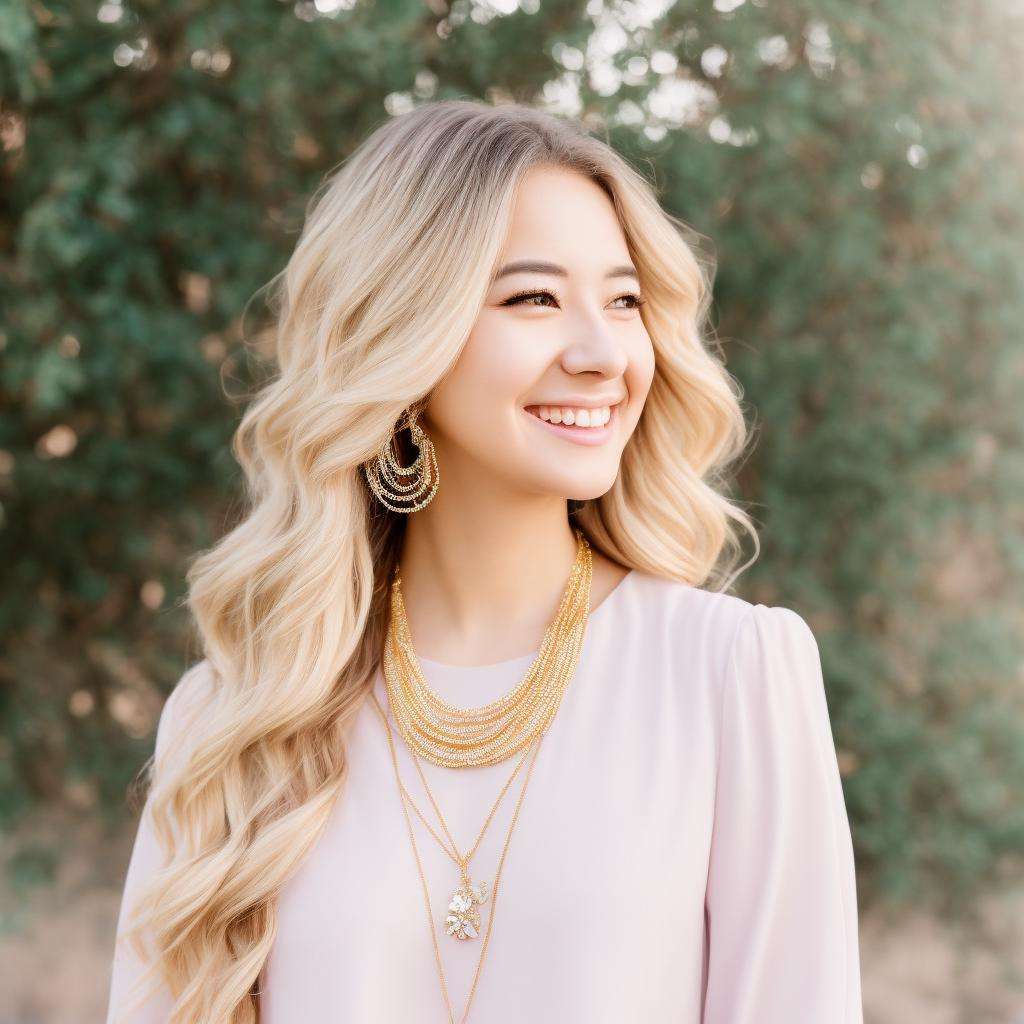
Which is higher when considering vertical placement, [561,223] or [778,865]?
[561,223]

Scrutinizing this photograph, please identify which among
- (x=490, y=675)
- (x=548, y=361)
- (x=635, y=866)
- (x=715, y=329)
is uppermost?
(x=715, y=329)

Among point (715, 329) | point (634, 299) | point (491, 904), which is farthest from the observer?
point (715, 329)

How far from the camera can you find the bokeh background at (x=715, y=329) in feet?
10.5

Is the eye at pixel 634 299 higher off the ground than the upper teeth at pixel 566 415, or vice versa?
the eye at pixel 634 299

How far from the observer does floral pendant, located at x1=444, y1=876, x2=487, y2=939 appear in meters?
1.82

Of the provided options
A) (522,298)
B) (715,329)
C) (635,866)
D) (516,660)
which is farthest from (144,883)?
(715,329)

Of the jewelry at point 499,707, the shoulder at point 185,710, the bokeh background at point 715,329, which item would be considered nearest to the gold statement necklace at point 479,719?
the jewelry at point 499,707

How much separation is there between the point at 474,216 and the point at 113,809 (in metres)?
2.79

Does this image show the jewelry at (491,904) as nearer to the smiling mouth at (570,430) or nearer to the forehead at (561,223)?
the smiling mouth at (570,430)

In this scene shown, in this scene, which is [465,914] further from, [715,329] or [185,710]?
[715,329]

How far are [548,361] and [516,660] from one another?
50cm

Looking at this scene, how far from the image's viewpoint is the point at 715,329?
3.02m

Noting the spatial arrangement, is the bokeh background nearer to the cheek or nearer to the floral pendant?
the cheek

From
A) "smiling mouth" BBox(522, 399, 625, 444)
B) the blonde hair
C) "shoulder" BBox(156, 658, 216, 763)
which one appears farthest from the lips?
"shoulder" BBox(156, 658, 216, 763)
